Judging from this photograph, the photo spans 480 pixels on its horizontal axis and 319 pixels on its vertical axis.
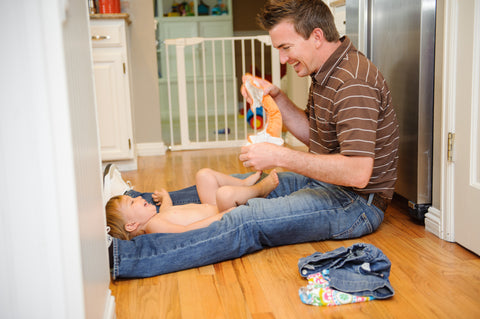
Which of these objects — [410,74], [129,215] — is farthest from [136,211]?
[410,74]

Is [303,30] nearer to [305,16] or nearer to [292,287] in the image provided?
[305,16]

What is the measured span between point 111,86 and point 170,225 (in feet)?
6.20

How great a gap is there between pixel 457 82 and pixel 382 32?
64 centimetres

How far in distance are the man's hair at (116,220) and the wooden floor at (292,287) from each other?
0.88 feet

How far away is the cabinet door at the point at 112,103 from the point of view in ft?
11.0

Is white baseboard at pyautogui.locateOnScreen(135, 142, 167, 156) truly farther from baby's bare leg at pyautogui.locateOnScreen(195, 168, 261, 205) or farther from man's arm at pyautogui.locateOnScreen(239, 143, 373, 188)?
man's arm at pyautogui.locateOnScreen(239, 143, 373, 188)

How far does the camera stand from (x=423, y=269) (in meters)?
1.50

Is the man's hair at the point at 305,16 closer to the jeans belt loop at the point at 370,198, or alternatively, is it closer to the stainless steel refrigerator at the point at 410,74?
the stainless steel refrigerator at the point at 410,74

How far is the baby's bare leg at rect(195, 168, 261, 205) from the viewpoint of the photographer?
2.08 meters

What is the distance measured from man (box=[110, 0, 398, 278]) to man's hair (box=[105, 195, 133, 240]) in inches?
6.7

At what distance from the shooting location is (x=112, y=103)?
3385 millimetres

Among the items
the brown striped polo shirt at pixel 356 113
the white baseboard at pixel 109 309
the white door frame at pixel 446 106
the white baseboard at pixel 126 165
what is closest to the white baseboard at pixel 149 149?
the white baseboard at pixel 126 165

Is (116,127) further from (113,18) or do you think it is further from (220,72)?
(220,72)

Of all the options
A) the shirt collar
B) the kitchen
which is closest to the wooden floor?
the kitchen
